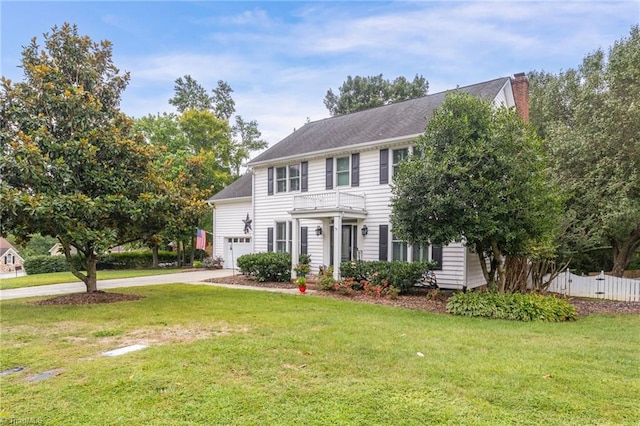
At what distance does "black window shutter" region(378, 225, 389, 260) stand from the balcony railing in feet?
4.09

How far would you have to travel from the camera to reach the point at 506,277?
35.3 feet

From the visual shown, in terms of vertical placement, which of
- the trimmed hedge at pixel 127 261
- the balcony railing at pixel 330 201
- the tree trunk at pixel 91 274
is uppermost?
the balcony railing at pixel 330 201

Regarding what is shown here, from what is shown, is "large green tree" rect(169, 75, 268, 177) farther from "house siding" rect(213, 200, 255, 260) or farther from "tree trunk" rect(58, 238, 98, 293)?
"tree trunk" rect(58, 238, 98, 293)

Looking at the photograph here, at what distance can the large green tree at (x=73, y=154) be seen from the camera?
845 centimetres

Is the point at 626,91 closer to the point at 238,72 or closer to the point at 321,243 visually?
the point at 321,243

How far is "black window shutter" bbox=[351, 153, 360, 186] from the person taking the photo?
15.2 meters

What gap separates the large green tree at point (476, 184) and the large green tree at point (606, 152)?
440cm

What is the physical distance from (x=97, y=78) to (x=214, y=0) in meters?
4.13

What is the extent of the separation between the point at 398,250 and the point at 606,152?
885 centimetres

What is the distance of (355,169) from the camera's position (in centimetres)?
1523

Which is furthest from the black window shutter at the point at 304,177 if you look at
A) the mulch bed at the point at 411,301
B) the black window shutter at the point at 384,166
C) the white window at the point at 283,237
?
the mulch bed at the point at 411,301

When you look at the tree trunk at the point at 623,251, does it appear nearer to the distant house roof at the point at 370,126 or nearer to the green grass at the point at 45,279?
the distant house roof at the point at 370,126

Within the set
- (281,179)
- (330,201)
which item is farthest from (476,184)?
(281,179)

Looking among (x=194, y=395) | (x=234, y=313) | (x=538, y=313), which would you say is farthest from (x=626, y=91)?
(x=194, y=395)
